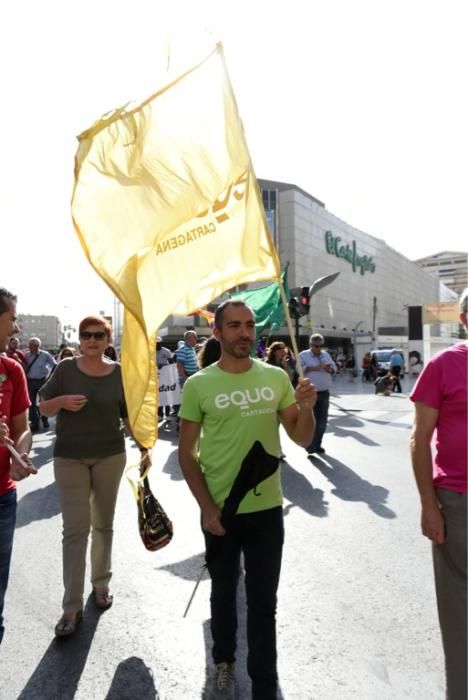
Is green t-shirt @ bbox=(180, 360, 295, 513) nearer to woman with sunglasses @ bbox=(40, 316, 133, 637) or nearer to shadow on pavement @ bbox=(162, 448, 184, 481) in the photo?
woman with sunglasses @ bbox=(40, 316, 133, 637)

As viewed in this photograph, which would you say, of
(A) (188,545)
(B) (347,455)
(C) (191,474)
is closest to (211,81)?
(C) (191,474)

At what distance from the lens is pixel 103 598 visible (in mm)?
3482

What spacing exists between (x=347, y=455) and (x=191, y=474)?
6.18 meters

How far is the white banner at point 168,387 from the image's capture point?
11.6 meters

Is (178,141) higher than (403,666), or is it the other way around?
(178,141)

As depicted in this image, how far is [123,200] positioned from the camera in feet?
9.27

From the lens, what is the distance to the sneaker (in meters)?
2.57

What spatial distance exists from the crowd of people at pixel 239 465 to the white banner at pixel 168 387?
814cm

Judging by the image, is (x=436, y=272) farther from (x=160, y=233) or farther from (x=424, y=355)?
(x=160, y=233)

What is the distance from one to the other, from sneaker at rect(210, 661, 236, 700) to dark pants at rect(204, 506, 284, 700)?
0.04 m

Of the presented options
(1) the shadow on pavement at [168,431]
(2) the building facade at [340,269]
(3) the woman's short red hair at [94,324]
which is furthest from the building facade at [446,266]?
(3) the woman's short red hair at [94,324]

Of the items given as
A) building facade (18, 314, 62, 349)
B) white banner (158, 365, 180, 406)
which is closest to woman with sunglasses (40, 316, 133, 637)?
white banner (158, 365, 180, 406)

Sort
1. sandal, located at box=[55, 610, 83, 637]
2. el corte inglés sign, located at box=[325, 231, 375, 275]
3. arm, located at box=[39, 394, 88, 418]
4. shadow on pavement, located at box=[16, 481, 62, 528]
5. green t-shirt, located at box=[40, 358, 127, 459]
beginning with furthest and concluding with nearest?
el corte inglés sign, located at box=[325, 231, 375, 275], shadow on pavement, located at box=[16, 481, 62, 528], green t-shirt, located at box=[40, 358, 127, 459], arm, located at box=[39, 394, 88, 418], sandal, located at box=[55, 610, 83, 637]

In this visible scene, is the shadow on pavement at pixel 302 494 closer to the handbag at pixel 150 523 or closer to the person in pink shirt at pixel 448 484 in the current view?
the handbag at pixel 150 523
